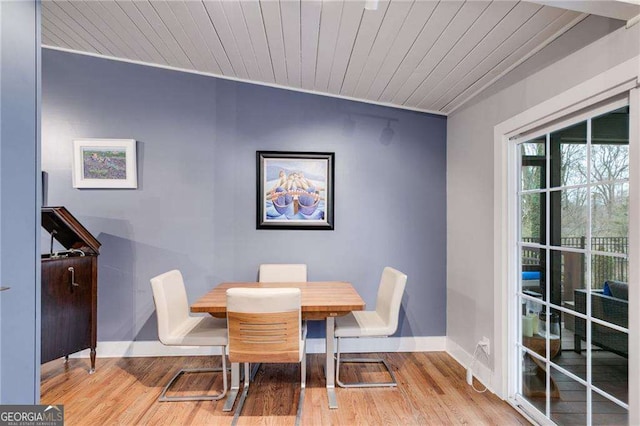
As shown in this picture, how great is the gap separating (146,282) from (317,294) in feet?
5.78

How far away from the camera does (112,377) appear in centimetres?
270

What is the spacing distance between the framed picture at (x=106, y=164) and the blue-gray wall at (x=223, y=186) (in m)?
0.08

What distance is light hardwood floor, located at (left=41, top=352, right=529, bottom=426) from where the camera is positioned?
84.5 inches

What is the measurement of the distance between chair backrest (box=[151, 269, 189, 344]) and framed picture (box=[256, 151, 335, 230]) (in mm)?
917

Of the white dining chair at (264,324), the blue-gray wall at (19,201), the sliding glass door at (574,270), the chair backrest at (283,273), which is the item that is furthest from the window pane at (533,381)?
the blue-gray wall at (19,201)

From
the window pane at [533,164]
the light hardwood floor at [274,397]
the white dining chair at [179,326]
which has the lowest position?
the light hardwood floor at [274,397]

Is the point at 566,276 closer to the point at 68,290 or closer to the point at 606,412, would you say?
the point at 606,412

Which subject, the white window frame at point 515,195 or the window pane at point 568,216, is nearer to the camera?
the white window frame at point 515,195

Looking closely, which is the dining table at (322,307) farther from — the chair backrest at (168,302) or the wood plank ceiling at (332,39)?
the wood plank ceiling at (332,39)

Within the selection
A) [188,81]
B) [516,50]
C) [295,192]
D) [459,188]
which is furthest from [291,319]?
[188,81]

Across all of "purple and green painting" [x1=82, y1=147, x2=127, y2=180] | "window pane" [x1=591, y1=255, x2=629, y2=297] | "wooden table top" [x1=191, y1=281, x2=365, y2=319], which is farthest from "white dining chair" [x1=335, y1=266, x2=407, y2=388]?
"purple and green painting" [x1=82, y1=147, x2=127, y2=180]

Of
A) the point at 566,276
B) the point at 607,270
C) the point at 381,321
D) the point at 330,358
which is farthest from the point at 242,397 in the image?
the point at 607,270

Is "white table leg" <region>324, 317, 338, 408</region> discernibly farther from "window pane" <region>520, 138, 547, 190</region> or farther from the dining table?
"window pane" <region>520, 138, 547, 190</region>

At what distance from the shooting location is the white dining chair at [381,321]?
249 centimetres
